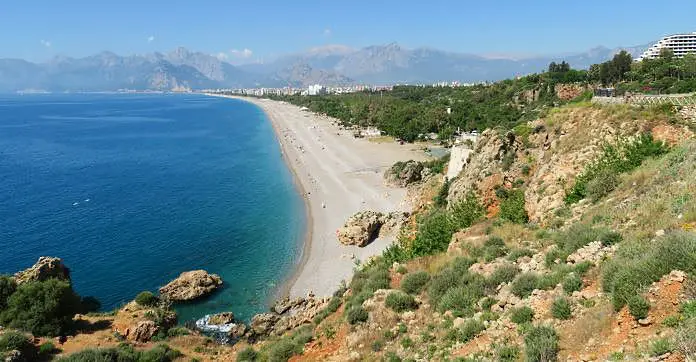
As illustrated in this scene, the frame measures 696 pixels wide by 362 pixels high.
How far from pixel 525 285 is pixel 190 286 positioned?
1108 inches

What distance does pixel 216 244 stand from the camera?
44.8 m

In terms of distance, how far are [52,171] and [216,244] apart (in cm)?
5196

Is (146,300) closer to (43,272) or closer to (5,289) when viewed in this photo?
(43,272)

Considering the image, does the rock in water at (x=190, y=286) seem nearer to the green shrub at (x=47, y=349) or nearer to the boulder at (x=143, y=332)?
the boulder at (x=143, y=332)

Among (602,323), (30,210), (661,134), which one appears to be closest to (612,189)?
(661,134)

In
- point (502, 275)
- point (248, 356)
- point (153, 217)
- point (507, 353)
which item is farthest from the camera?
point (153, 217)

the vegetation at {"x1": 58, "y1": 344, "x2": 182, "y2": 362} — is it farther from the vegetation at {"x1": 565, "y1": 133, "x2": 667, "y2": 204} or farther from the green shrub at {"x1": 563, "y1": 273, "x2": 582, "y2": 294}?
the vegetation at {"x1": 565, "y1": 133, "x2": 667, "y2": 204}

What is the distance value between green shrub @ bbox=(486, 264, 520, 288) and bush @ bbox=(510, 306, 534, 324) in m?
2.66

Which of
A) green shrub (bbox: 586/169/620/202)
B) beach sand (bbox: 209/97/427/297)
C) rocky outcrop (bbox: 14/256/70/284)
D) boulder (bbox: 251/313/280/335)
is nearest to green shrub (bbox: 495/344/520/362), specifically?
green shrub (bbox: 586/169/620/202)

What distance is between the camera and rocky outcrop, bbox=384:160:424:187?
200ft

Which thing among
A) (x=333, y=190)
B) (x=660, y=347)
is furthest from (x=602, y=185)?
(x=333, y=190)

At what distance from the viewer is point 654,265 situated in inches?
390

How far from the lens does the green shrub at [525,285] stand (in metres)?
13.4

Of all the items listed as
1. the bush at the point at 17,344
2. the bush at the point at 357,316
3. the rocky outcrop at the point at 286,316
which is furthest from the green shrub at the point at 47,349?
the bush at the point at 357,316
